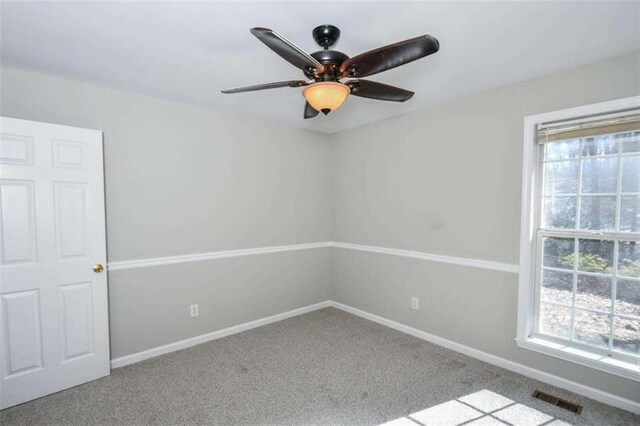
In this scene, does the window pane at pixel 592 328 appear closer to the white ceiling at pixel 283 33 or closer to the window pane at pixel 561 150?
the window pane at pixel 561 150

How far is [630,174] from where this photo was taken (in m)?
2.19

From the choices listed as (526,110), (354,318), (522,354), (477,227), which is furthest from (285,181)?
(522,354)

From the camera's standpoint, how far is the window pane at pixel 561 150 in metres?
2.43

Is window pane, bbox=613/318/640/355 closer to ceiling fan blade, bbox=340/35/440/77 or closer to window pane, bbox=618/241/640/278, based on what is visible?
window pane, bbox=618/241/640/278

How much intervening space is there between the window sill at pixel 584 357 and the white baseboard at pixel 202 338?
7.91 feet

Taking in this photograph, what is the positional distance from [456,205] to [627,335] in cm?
151

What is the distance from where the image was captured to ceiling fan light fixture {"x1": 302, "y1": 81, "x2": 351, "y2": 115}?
5.51ft

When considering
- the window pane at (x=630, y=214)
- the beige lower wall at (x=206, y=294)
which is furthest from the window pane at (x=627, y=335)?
the beige lower wall at (x=206, y=294)

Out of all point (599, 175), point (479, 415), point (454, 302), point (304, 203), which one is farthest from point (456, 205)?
point (304, 203)

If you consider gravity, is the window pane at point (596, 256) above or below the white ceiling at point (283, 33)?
below

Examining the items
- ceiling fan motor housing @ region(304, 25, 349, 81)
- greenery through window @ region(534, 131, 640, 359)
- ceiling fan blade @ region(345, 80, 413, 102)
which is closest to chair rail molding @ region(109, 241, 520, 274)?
greenery through window @ region(534, 131, 640, 359)

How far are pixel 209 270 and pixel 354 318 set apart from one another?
1834mm

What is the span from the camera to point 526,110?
257 centimetres

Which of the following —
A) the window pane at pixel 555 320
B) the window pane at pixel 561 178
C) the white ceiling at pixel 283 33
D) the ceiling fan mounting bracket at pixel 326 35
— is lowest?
the window pane at pixel 555 320
